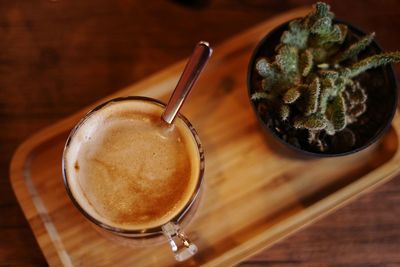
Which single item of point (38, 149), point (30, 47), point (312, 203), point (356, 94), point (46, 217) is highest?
point (30, 47)

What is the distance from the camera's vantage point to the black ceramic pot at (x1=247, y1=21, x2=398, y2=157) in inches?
33.7

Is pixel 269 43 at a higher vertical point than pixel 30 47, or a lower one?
lower

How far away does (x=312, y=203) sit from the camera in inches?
35.5

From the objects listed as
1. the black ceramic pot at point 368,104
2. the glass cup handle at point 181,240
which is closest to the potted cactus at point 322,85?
the black ceramic pot at point 368,104

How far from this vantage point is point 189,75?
77 cm

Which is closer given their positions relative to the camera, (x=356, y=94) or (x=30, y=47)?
(x=356, y=94)

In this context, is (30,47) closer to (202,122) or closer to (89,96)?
(89,96)

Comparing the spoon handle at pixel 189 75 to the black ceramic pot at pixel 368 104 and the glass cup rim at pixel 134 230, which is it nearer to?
the glass cup rim at pixel 134 230

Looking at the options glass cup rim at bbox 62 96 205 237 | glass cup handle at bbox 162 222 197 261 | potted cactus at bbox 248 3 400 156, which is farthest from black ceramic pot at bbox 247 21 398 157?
glass cup handle at bbox 162 222 197 261

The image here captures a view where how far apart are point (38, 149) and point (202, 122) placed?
12.7 inches

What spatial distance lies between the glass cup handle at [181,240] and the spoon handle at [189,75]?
7.4 inches

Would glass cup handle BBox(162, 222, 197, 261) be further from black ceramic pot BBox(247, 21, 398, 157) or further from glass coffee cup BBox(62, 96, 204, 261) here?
black ceramic pot BBox(247, 21, 398, 157)

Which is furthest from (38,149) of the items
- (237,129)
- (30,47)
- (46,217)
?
(237,129)

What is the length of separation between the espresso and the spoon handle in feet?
0.17
